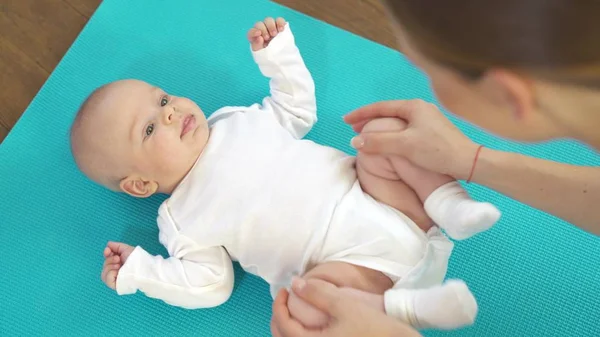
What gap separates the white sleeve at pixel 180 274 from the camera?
1.10 metres

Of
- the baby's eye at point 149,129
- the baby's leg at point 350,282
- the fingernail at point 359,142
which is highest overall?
the baby's eye at point 149,129

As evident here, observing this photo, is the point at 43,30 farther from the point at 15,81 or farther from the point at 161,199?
the point at 161,199

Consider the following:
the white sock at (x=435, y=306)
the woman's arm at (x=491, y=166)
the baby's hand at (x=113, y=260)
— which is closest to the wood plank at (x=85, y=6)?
the baby's hand at (x=113, y=260)

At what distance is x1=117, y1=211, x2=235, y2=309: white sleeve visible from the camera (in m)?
1.10

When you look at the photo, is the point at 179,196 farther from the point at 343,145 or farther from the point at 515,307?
the point at 515,307

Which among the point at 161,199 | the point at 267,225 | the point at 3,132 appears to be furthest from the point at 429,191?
the point at 3,132

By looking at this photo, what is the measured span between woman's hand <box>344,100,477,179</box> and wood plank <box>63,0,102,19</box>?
922 mm

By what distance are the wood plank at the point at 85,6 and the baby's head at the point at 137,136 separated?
0.56 meters

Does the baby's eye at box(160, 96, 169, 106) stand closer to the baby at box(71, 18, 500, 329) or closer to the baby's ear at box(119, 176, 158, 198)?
the baby at box(71, 18, 500, 329)

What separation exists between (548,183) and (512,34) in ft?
1.67

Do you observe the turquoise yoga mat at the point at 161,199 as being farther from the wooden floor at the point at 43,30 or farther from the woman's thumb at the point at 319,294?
the woman's thumb at the point at 319,294

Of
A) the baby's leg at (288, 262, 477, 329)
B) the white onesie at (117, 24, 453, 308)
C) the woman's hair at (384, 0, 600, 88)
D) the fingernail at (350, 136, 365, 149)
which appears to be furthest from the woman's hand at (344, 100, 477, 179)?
the woman's hair at (384, 0, 600, 88)

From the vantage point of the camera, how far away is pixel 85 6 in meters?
1.58

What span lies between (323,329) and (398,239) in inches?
9.2
